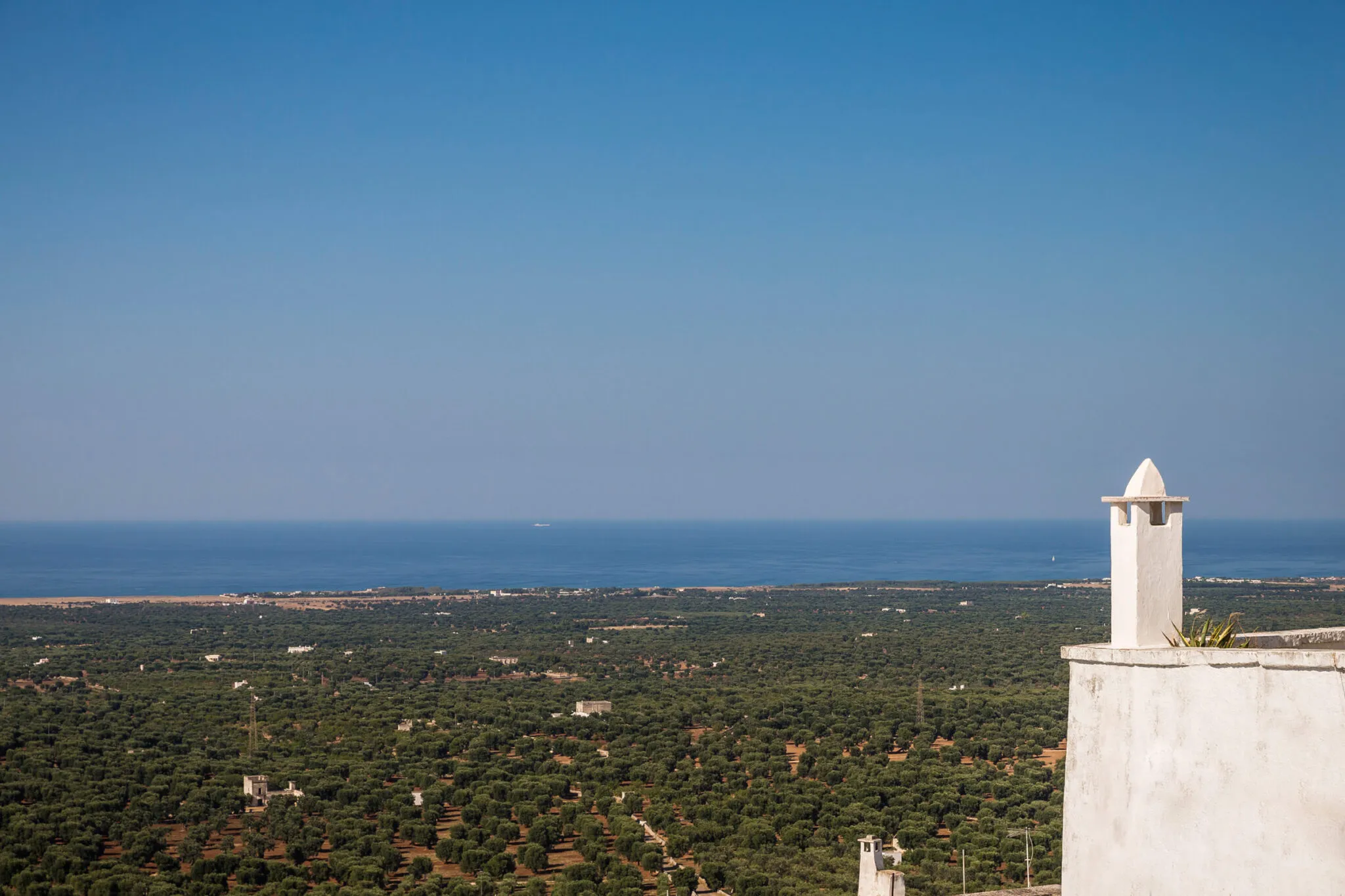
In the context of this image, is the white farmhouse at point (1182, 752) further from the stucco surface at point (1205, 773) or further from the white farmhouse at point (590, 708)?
the white farmhouse at point (590, 708)

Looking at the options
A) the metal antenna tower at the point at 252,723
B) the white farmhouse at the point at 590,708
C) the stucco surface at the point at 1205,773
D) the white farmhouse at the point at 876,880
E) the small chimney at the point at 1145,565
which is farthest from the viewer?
the white farmhouse at the point at 590,708

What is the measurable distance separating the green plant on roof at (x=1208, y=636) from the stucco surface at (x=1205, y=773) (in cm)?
33

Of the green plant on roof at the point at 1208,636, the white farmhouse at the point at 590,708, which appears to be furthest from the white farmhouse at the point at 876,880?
the white farmhouse at the point at 590,708

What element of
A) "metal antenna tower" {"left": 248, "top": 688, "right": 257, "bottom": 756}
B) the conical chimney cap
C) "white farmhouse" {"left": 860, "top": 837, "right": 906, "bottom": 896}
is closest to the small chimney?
the conical chimney cap

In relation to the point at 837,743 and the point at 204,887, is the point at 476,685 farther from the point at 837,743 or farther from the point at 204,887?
the point at 204,887

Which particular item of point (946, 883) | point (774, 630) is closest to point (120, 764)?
point (946, 883)

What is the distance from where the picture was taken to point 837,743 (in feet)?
114

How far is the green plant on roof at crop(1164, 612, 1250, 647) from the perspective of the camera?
473 cm

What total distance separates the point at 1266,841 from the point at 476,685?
4745cm

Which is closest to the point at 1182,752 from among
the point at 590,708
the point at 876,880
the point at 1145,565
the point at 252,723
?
the point at 1145,565

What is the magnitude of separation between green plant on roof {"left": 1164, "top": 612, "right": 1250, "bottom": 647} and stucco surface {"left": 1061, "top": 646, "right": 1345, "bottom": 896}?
335mm

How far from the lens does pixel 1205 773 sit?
4.20m

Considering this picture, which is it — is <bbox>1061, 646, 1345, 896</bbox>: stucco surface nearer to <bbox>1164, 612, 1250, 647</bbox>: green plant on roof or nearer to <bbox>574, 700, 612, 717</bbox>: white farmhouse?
<bbox>1164, 612, 1250, 647</bbox>: green plant on roof

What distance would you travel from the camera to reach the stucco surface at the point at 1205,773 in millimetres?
3977
